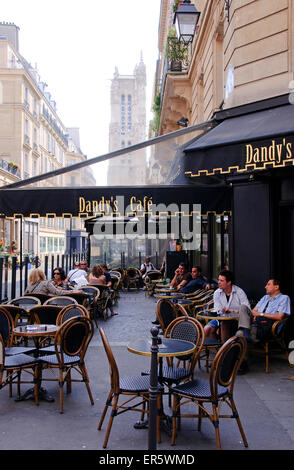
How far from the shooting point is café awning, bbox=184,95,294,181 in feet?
19.6

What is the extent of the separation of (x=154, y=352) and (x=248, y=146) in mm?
3635

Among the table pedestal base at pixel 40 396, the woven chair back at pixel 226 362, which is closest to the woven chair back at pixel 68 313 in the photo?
the table pedestal base at pixel 40 396

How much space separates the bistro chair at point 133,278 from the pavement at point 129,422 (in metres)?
12.2

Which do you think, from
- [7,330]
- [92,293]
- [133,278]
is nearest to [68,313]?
[7,330]

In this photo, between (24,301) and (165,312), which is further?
(24,301)

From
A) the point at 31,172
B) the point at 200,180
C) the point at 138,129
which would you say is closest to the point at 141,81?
the point at 138,129

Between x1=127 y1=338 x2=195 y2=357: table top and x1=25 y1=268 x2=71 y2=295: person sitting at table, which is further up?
x1=25 y1=268 x2=71 y2=295: person sitting at table

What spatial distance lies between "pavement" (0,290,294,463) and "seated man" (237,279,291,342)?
0.55 meters

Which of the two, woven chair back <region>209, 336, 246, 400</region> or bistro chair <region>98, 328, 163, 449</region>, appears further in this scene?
bistro chair <region>98, 328, 163, 449</region>

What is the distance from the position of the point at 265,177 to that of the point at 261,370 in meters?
3.07

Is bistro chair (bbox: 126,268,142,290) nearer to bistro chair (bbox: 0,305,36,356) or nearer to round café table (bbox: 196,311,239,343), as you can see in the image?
round café table (bbox: 196,311,239,343)

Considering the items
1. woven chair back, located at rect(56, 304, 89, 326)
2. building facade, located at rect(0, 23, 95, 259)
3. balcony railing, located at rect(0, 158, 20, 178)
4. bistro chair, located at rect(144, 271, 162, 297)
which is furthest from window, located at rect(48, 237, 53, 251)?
woven chair back, located at rect(56, 304, 89, 326)

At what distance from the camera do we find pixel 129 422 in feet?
15.6

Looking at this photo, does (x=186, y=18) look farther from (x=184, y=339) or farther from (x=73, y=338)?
(x=73, y=338)
